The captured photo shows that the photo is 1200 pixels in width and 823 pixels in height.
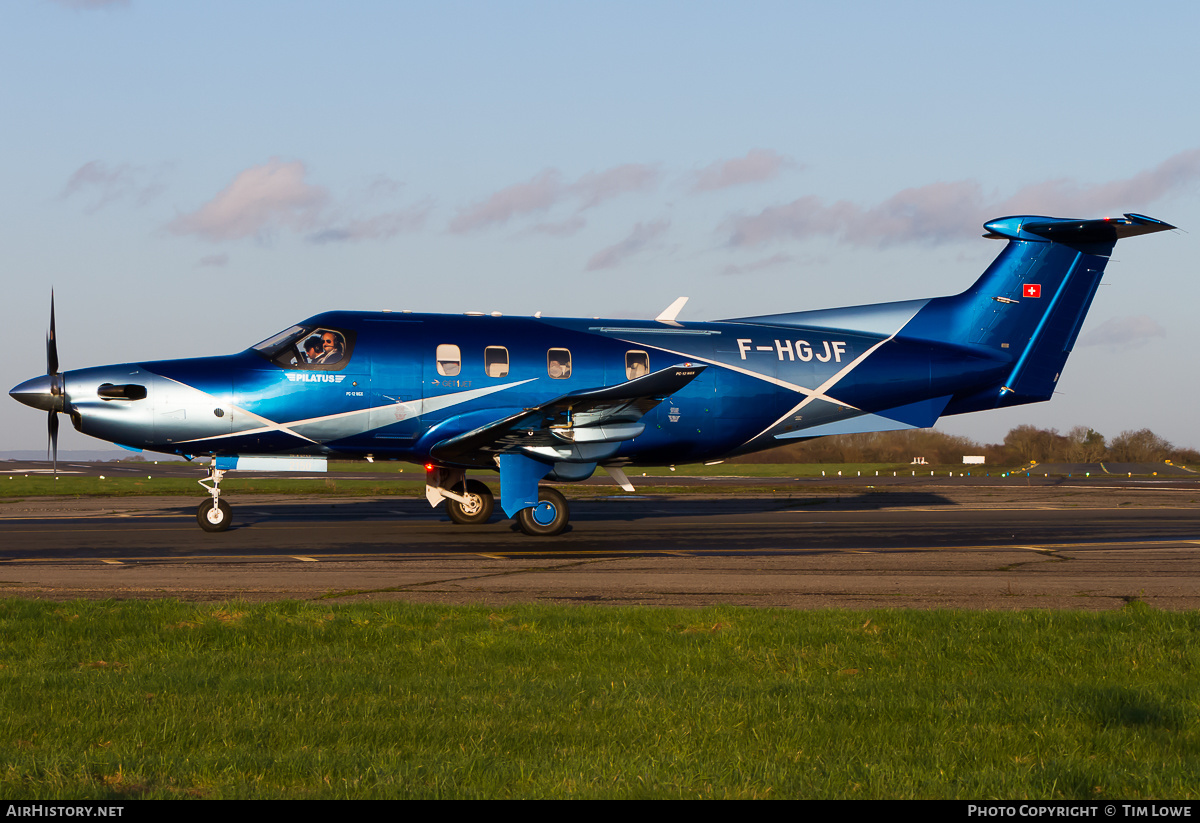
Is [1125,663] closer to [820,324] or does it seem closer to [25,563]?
[25,563]

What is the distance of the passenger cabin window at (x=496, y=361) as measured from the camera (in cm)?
1924

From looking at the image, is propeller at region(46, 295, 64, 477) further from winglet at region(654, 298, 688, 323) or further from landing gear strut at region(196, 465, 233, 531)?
winglet at region(654, 298, 688, 323)

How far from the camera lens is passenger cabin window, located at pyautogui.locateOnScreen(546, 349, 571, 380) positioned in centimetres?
1962

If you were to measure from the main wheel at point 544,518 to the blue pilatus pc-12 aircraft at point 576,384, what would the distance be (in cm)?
4

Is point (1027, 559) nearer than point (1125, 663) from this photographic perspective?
No

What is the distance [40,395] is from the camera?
17.5 meters

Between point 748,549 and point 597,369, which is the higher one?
point 597,369

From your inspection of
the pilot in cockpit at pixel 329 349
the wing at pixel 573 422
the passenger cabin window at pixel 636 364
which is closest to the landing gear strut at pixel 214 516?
the pilot in cockpit at pixel 329 349

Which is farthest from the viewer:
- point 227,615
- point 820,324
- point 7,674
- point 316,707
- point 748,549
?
point 820,324

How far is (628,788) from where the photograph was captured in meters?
4.77

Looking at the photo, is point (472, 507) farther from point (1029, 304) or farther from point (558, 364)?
point (1029, 304)

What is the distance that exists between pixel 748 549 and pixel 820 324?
25.6 feet

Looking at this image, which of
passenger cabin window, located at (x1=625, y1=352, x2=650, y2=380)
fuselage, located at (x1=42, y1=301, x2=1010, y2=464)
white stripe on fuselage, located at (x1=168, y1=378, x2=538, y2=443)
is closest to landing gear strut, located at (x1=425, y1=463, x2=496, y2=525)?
fuselage, located at (x1=42, y1=301, x2=1010, y2=464)

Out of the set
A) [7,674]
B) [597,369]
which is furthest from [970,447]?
[7,674]
